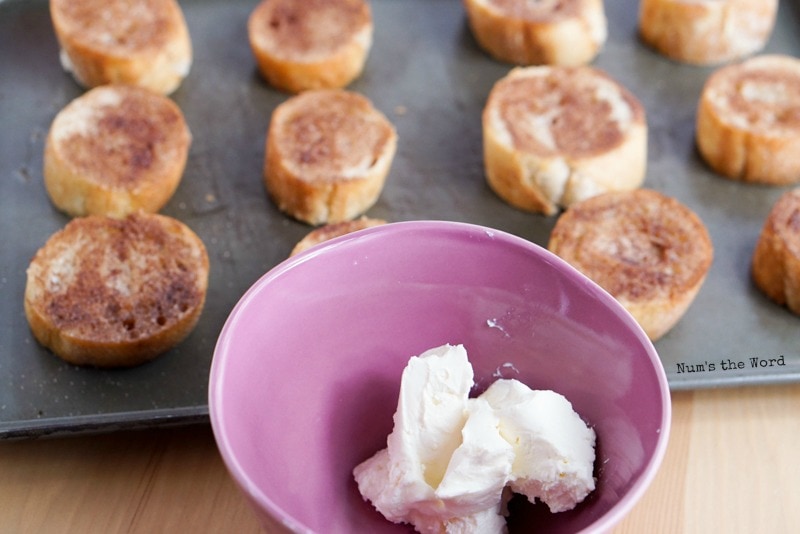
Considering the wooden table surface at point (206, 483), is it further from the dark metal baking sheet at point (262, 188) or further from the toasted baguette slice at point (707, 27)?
the toasted baguette slice at point (707, 27)

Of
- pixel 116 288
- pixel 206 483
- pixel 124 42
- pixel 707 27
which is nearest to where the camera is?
pixel 206 483

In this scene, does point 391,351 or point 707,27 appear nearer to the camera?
point 391,351

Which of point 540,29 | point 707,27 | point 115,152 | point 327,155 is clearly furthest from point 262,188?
point 707,27

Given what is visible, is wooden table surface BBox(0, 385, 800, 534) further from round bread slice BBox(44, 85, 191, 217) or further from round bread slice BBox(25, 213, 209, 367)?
round bread slice BBox(44, 85, 191, 217)

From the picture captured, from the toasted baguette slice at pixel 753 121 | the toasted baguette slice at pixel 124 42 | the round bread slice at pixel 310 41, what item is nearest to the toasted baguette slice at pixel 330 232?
the round bread slice at pixel 310 41

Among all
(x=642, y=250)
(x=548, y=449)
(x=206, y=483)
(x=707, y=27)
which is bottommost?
(x=206, y=483)

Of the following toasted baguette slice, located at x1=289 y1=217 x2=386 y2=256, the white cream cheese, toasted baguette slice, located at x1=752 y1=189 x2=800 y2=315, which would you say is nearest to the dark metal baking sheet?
toasted baguette slice, located at x1=752 y1=189 x2=800 y2=315

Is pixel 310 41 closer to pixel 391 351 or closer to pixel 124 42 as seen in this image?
pixel 124 42
